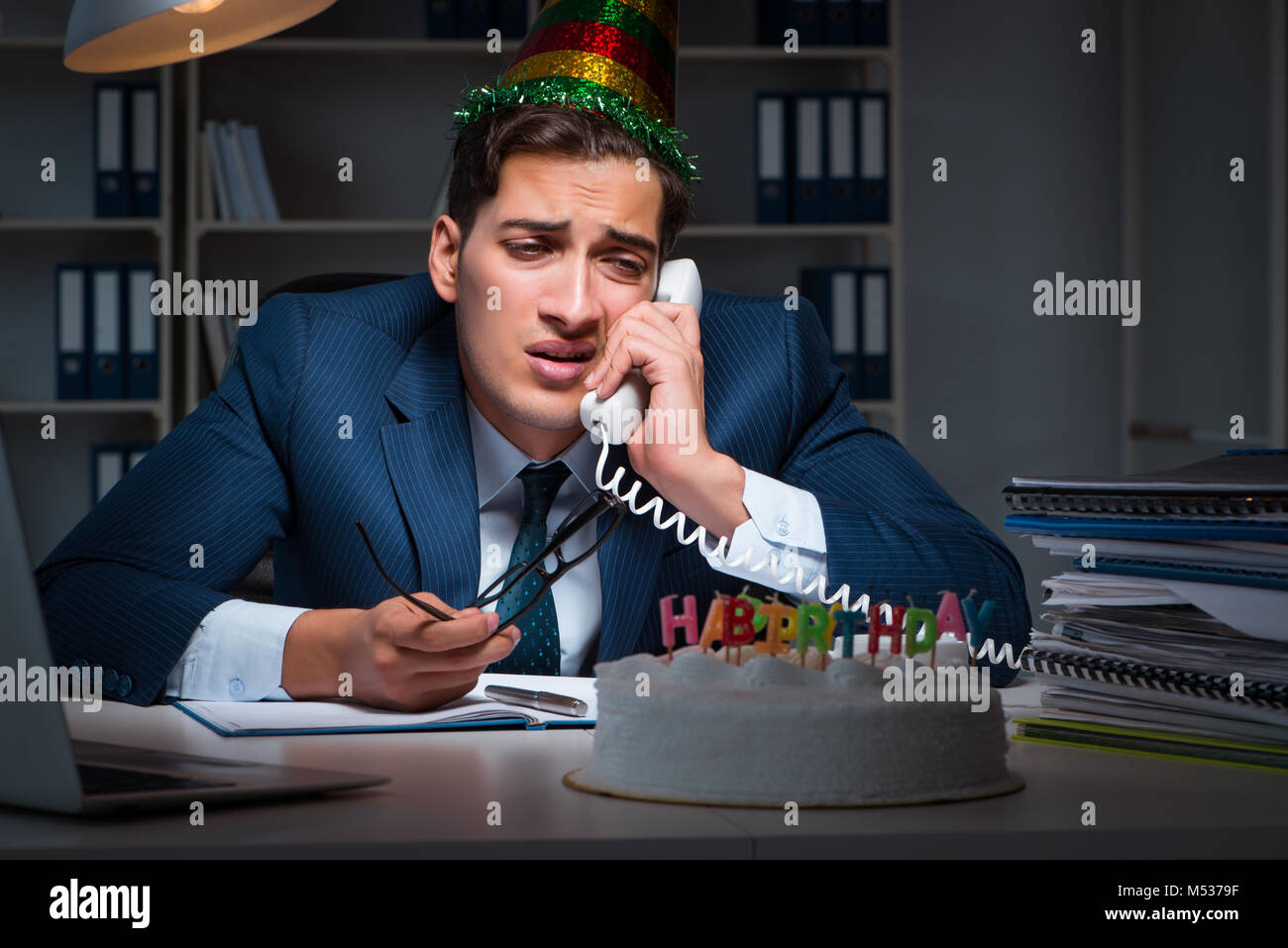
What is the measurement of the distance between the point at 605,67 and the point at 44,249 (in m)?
2.79

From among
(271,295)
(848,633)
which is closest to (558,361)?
(271,295)

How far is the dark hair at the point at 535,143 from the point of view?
155 cm

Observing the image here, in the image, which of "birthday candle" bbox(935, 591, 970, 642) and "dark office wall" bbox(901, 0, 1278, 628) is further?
"dark office wall" bbox(901, 0, 1278, 628)

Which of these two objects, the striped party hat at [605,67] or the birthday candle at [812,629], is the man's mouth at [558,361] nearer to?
the striped party hat at [605,67]

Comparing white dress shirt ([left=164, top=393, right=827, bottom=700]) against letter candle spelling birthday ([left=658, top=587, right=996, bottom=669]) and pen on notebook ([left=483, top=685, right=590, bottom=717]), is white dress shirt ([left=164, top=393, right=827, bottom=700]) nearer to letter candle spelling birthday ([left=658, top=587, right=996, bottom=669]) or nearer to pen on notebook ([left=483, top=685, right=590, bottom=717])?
pen on notebook ([left=483, top=685, right=590, bottom=717])

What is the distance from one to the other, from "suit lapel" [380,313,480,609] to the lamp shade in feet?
1.55

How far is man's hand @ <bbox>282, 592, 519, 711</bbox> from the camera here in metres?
1.09

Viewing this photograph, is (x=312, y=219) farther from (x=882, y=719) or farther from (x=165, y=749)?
(x=882, y=719)

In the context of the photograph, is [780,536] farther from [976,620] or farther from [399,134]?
[399,134]

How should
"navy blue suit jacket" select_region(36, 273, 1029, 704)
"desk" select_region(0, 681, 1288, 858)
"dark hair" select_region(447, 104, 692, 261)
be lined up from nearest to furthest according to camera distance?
"desk" select_region(0, 681, 1288, 858)
"navy blue suit jacket" select_region(36, 273, 1029, 704)
"dark hair" select_region(447, 104, 692, 261)

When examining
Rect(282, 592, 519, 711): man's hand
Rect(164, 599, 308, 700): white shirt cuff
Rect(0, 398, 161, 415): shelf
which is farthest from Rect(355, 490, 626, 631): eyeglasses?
Rect(0, 398, 161, 415): shelf

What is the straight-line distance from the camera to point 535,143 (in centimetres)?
156

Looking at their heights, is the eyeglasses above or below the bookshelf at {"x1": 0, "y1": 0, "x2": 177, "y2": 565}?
below
